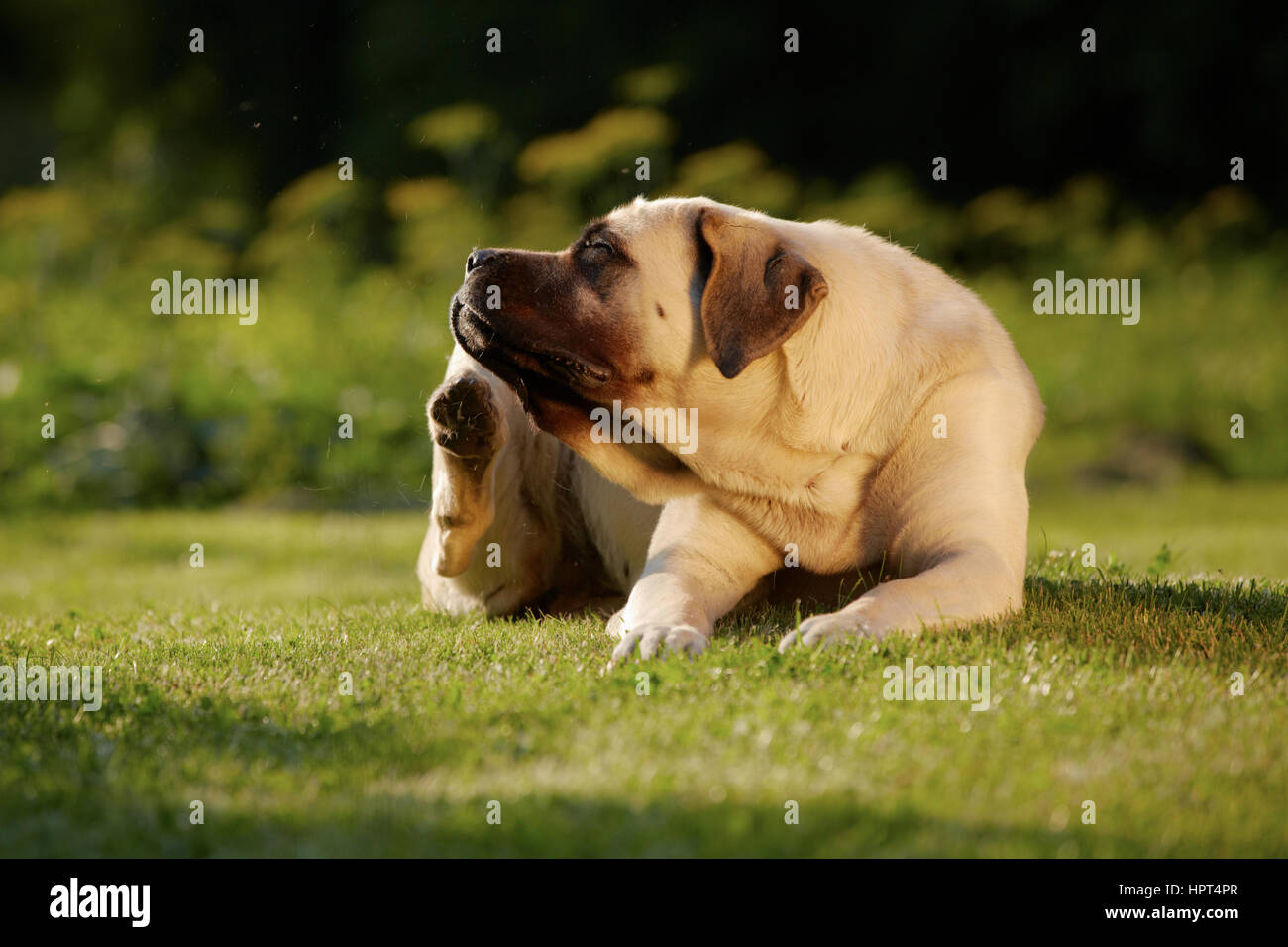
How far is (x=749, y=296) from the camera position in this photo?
409cm

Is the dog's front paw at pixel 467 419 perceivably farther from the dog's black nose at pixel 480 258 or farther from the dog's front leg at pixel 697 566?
the dog's front leg at pixel 697 566

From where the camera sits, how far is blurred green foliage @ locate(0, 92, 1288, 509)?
1034 cm

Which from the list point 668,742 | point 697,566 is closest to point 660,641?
point 697,566

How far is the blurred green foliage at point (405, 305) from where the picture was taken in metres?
10.3

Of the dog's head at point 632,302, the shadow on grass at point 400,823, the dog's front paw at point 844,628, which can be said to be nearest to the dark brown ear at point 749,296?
the dog's head at point 632,302

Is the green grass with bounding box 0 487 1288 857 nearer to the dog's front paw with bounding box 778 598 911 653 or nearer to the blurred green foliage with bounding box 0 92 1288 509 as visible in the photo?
the dog's front paw with bounding box 778 598 911 653

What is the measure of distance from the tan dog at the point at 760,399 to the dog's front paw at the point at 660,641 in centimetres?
2

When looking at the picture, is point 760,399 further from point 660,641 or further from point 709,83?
point 709,83

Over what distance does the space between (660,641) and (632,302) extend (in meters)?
1.01

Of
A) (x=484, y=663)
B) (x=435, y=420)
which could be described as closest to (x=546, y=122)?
(x=435, y=420)

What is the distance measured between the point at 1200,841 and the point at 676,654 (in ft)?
4.84

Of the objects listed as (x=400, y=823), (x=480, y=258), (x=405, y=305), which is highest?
(x=405, y=305)

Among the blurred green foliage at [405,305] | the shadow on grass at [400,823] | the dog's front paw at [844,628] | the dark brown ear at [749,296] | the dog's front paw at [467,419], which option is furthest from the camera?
the blurred green foliage at [405,305]

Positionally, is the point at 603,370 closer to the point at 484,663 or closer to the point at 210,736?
the point at 484,663
